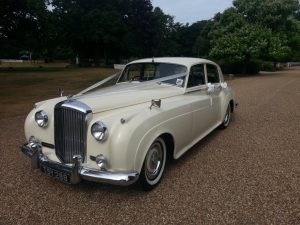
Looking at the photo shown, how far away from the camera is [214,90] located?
6242 millimetres

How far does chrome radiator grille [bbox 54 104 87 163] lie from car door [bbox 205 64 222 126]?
2855 millimetres

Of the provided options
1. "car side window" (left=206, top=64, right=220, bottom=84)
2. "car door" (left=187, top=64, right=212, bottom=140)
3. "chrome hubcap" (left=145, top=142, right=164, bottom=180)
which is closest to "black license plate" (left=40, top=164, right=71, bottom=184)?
"chrome hubcap" (left=145, top=142, right=164, bottom=180)

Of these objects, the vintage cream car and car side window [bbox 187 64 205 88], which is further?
car side window [bbox 187 64 205 88]

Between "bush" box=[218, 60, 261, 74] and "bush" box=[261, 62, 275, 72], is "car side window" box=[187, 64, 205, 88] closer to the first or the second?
"bush" box=[218, 60, 261, 74]

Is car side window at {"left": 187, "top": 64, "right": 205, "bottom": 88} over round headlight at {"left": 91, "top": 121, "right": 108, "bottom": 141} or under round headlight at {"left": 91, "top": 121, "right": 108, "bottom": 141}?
over

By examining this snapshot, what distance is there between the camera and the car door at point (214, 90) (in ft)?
19.9

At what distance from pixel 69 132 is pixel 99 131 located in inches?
18.1

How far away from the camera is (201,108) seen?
212 inches

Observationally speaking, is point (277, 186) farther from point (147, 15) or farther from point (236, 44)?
point (147, 15)

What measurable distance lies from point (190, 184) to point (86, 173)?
144 cm

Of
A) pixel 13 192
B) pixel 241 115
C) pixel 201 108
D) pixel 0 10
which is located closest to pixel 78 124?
pixel 13 192

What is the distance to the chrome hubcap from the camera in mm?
4066

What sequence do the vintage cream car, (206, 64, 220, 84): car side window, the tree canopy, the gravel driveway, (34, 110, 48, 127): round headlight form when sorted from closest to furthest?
the gravel driveway
the vintage cream car
(34, 110, 48, 127): round headlight
(206, 64, 220, 84): car side window
the tree canopy

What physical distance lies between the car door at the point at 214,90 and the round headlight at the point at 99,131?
278cm
